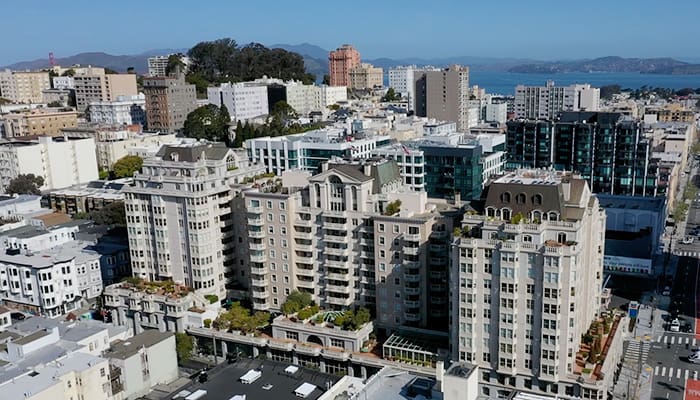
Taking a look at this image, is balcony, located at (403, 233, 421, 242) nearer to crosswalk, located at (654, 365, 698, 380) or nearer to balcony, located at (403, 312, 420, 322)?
balcony, located at (403, 312, 420, 322)

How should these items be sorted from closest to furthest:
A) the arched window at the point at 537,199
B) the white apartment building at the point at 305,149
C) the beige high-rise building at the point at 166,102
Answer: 1. the arched window at the point at 537,199
2. the white apartment building at the point at 305,149
3. the beige high-rise building at the point at 166,102

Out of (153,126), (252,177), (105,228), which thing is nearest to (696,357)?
(252,177)

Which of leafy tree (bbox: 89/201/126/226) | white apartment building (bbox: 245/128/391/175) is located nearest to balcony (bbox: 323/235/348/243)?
white apartment building (bbox: 245/128/391/175)

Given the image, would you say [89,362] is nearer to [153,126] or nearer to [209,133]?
[209,133]

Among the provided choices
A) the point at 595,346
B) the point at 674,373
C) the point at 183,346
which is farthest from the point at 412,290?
the point at 674,373

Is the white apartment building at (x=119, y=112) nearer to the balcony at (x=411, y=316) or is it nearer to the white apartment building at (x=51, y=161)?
the white apartment building at (x=51, y=161)

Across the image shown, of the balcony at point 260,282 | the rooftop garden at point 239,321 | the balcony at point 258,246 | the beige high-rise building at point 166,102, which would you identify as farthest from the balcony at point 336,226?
the beige high-rise building at point 166,102
